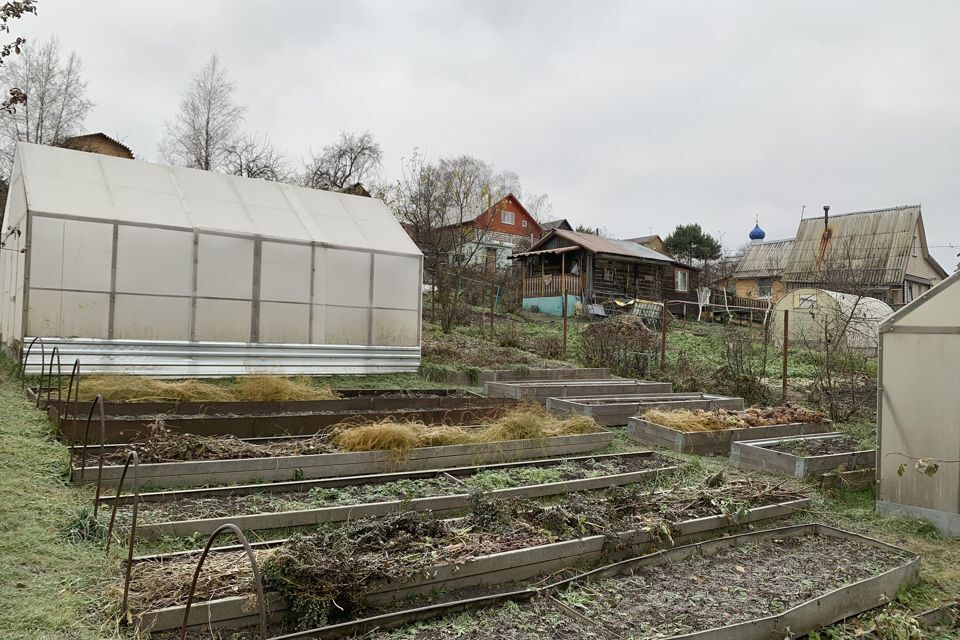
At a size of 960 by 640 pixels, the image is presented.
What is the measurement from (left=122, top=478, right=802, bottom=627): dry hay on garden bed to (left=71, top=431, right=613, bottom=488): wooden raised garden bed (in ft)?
5.29

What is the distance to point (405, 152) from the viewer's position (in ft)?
82.7

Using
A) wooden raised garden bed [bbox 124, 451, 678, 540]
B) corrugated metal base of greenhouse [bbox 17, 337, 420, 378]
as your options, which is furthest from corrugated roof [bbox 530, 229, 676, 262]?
wooden raised garden bed [bbox 124, 451, 678, 540]

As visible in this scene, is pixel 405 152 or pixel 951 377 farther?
pixel 405 152

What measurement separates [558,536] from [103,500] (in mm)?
3728

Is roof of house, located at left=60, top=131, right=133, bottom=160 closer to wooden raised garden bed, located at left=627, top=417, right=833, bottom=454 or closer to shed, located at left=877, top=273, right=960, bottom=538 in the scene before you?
wooden raised garden bed, located at left=627, top=417, right=833, bottom=454

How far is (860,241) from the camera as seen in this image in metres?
34.9

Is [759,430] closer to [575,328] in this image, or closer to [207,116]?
[575,328]

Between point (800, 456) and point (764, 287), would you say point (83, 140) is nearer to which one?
point (800, 456)

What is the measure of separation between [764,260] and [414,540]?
136 ft

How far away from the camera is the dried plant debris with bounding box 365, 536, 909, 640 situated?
3520 mm

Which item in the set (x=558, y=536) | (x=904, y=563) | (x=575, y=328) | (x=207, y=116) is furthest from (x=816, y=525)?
(x=207, y=116)

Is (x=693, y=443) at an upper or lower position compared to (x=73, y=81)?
lower

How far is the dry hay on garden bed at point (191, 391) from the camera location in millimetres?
9250

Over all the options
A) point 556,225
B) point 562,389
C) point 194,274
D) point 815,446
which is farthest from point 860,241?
point 194,274
